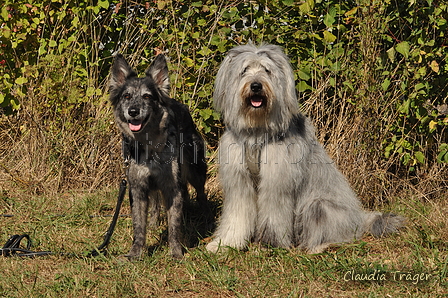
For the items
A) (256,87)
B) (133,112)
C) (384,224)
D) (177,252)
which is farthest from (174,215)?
(384,224)

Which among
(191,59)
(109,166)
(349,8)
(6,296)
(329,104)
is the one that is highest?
(349,8)

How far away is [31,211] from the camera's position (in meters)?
5.37

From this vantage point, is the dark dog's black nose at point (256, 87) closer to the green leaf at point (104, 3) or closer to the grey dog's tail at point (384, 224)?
the grey dog's tail at point (384, 224)

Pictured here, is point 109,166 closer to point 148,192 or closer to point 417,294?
point 148,192

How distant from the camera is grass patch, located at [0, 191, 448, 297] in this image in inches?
142

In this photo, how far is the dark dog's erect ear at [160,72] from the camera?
4383 mm

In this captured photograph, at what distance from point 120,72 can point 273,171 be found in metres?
1.53

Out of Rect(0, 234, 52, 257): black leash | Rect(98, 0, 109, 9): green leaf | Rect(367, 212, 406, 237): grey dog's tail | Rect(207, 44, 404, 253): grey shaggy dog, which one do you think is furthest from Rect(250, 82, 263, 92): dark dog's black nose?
Rect(98, 0, 109, 9): green leaf

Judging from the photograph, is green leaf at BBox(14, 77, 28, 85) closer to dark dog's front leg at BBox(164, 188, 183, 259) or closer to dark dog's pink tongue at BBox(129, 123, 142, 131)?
dark dog's pink tongue at BBox(129, 123, 142, 131)

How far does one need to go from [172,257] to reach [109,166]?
227 centimetres

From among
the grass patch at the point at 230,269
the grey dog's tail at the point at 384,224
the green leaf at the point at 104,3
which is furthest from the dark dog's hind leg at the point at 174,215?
the green leaf at the point at 104,3

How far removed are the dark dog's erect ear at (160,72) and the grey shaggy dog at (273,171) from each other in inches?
18.2

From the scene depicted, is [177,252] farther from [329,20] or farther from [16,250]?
[329,20]

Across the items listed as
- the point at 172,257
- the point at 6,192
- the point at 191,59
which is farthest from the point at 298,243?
the point at 6,192
